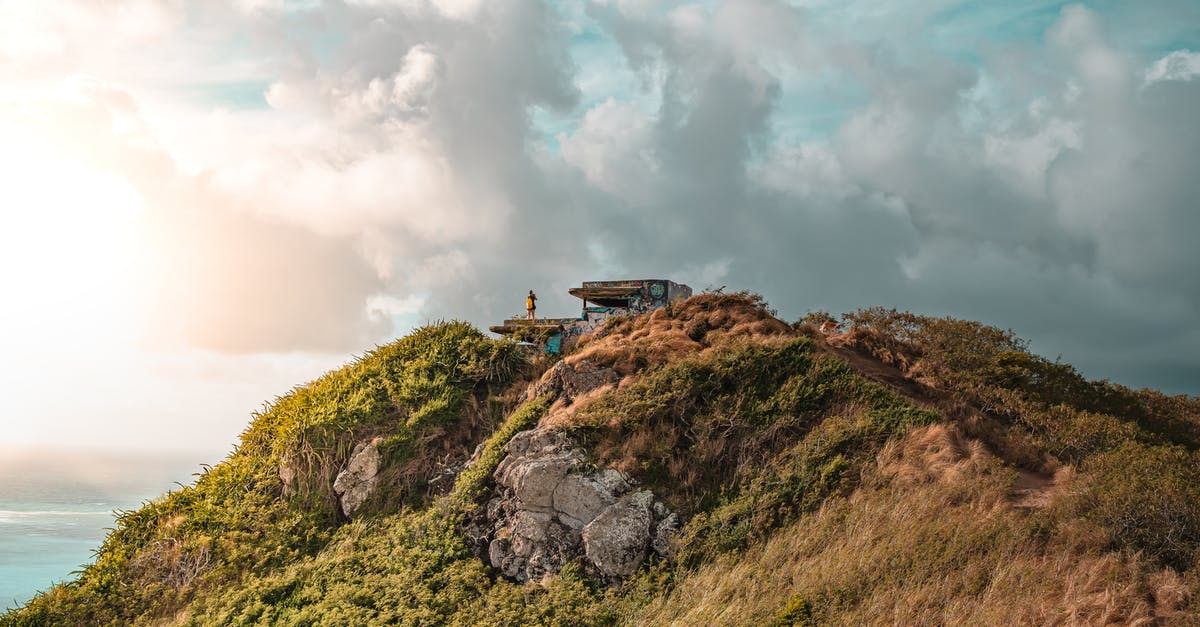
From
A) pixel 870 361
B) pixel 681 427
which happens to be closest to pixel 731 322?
pixel 870 361

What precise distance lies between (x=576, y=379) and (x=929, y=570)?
8.69 m

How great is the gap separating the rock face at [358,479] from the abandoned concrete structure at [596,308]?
5.90m

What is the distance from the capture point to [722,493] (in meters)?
14.4

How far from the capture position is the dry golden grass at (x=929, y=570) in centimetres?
1022

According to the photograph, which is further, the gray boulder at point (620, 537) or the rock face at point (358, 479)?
the rock face at point (358, 479)

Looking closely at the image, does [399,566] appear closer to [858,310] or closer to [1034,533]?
[1034,533]

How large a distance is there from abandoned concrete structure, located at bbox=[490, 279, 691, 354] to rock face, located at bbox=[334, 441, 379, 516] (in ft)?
19.4

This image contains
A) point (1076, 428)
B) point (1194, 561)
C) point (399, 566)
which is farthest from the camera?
point (1076, 428)

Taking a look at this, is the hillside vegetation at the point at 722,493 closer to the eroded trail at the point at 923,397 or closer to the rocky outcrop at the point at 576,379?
the eroded trail at the point at 923,397

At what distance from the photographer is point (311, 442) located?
18.9 metres

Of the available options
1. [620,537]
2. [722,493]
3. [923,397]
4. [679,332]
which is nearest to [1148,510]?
[722,493]

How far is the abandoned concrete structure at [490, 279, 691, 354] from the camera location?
23.7 m

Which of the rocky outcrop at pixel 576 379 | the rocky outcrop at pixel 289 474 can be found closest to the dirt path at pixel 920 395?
the rocky outcrop at pixel 576 379

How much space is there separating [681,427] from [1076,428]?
907cm
